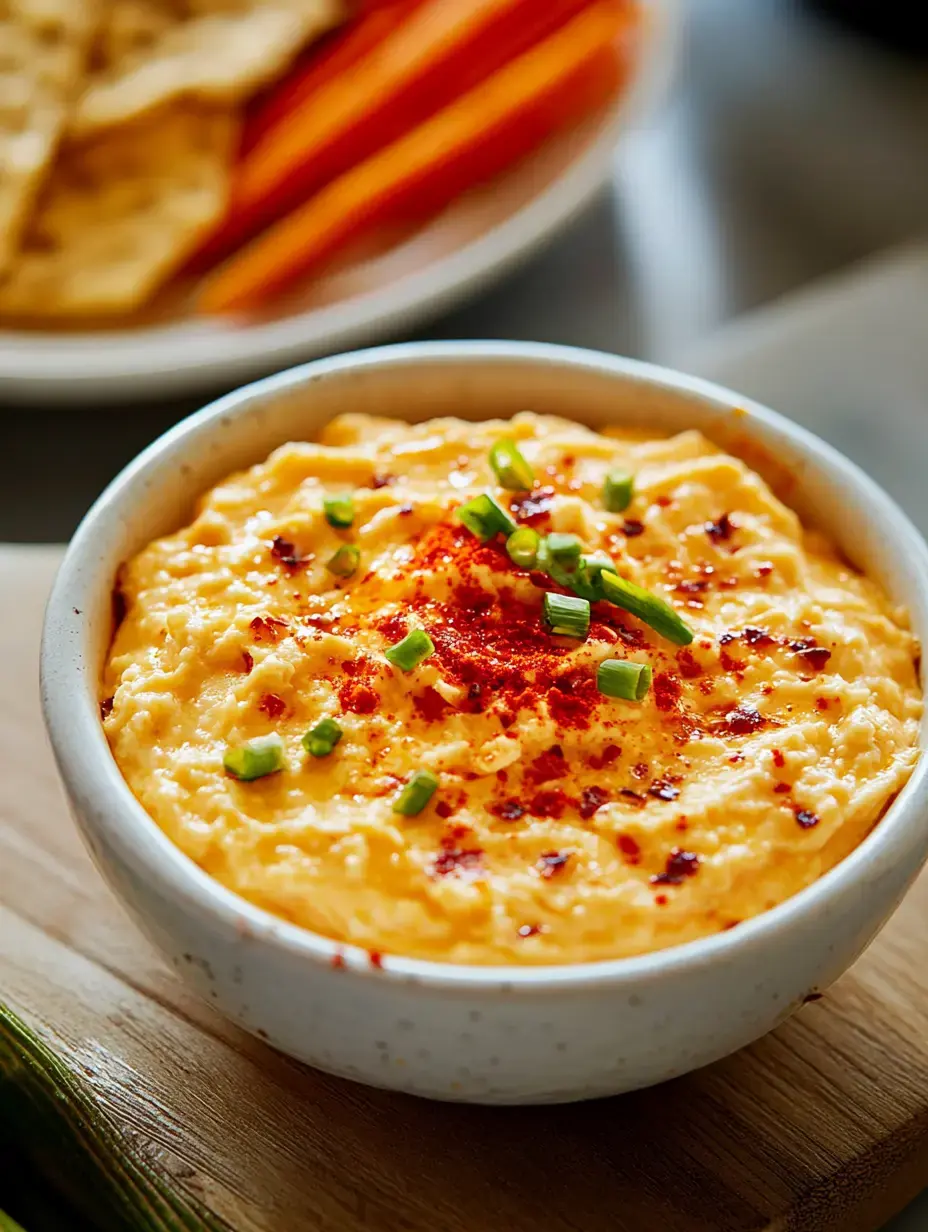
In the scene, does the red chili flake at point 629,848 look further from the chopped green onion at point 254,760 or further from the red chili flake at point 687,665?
the chopped green onion at point 254,760

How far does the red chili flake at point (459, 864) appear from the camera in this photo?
2.16 m

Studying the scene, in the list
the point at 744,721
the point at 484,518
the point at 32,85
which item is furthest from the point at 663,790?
the point at 32,85

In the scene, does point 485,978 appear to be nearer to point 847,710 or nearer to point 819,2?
point 847,710

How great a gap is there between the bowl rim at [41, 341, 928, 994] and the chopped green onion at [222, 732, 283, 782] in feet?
0.49

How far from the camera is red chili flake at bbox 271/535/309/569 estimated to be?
265 cm

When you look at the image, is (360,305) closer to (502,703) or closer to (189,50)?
(189,50)

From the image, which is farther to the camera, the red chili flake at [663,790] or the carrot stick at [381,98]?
the carrot stick at [381,98]

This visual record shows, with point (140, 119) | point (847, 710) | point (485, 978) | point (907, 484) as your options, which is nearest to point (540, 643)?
point (847, 710)

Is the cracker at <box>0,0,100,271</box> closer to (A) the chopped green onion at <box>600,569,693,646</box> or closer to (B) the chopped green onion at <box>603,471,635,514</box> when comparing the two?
(B) the chopped green onion at <box>603,471,635,514</box>

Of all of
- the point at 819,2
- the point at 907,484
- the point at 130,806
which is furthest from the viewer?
the point at 819,2

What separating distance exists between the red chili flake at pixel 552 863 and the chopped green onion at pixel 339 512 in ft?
2.63

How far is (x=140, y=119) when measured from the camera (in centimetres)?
461

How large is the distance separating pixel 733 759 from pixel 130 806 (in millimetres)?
962

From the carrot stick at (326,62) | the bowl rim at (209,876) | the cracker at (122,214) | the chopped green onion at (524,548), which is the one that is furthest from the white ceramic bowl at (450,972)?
the carrot stick at (326,62)
